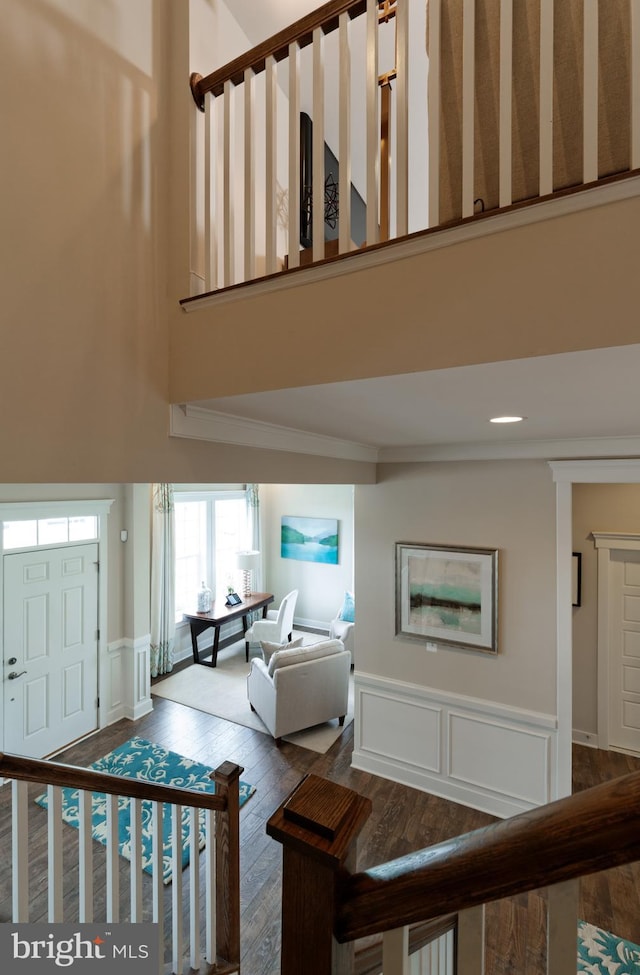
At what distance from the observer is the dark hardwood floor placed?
2.45 meters

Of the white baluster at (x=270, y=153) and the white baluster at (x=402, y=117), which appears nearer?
the white baluster at (x=402, y=117)

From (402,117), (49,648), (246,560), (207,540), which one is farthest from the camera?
(207,540)

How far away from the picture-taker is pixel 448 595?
3.44 meters

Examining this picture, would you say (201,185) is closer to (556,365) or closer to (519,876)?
(556,365)

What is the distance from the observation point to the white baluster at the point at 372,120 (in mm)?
1211

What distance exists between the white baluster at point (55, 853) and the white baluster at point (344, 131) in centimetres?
187

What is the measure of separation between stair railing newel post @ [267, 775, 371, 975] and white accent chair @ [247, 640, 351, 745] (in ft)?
12.0

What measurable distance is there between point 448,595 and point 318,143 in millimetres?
2957

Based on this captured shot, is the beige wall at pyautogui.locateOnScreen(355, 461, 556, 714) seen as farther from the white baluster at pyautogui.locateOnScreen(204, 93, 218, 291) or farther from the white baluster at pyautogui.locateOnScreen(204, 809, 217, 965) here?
the white baluster at pyautogui.locateOnScreen(204, 93, 218, 291)

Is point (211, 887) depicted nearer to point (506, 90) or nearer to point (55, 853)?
point (55, 853)

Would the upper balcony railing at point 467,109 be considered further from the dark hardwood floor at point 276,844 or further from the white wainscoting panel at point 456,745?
the white wainscoting panel at point 456,745

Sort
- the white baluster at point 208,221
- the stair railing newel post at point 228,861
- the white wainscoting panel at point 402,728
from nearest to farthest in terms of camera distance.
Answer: the white baluster at point 208,221 → the stair railing newel post at point 228,861 → the white wainscoting panel at point 402,728

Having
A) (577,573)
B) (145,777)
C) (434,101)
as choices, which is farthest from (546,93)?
(145,777)

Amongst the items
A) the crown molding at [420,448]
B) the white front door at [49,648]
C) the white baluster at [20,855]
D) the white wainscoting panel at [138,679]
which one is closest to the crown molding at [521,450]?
the crown molding at [420,448]
